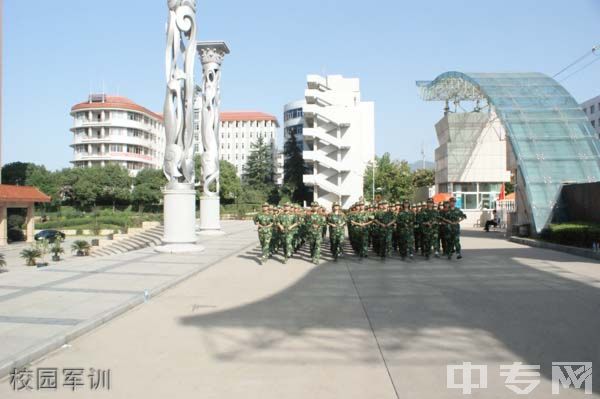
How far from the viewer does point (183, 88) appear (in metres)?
16.6

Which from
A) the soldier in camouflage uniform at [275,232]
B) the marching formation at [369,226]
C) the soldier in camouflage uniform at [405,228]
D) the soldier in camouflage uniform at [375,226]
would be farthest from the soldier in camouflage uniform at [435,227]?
the soldier in camouflage uniform at [275,232]

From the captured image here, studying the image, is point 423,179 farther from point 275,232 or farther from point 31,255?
point 275,232

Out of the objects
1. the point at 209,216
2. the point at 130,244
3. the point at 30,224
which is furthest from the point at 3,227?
the point at 209,216

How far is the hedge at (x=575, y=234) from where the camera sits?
16.5 m

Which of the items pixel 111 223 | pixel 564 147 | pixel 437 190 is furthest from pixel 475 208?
pixel 111 223

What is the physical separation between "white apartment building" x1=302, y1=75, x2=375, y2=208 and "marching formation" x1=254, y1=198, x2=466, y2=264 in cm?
3878

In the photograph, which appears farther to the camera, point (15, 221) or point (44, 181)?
point (44, 181)

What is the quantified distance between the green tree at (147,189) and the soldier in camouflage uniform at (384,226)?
4521cm

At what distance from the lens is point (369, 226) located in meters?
14.4

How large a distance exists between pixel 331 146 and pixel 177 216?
134 feet

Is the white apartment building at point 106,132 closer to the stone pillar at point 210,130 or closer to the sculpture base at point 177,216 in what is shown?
the stone pillar at point 210,130

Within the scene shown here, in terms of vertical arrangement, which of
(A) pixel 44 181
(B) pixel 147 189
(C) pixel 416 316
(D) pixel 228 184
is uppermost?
(A) pixel 44 181

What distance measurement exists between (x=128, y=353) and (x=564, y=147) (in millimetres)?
23363

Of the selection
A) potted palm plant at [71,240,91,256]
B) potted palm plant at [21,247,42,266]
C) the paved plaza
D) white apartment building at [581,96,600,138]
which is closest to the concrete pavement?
the paved plaza
